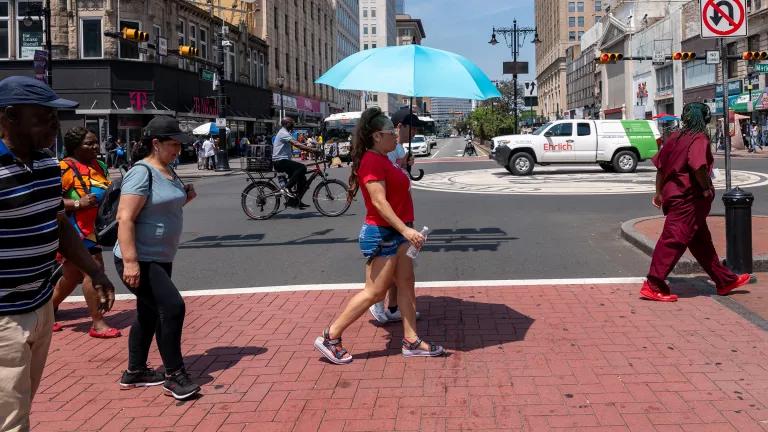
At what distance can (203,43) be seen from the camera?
43.7 metres

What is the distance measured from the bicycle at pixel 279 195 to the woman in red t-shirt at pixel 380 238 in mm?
8089

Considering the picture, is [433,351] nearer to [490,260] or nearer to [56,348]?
[56,348]

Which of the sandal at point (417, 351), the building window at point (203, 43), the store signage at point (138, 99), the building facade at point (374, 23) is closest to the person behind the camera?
the sandal at point (417, 351)

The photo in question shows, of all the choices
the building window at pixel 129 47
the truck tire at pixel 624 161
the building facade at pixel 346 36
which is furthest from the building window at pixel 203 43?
the building facade at pixel 346 36

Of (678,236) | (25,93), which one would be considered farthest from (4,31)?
(25,93)

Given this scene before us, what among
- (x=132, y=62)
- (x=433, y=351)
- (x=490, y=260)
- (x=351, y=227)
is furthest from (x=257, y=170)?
(x=132, y=62)

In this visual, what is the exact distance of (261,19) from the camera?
5450 centimetres

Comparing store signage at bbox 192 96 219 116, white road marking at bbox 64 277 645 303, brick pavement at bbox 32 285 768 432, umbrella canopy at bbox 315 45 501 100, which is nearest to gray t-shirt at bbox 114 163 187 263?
brick pavement at bbox 32 285 768 432

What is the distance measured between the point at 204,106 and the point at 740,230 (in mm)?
38675

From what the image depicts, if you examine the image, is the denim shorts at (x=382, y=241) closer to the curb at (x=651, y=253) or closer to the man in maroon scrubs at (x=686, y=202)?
the man in maroon scrubs at (x=686, y=202)

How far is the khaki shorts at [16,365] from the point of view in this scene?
2748 millimetres

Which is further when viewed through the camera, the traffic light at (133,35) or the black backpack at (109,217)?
the traffic light at (133,35)

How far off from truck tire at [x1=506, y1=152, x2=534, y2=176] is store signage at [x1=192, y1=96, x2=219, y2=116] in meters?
23.0

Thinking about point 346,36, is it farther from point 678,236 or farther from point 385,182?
point 385,182
